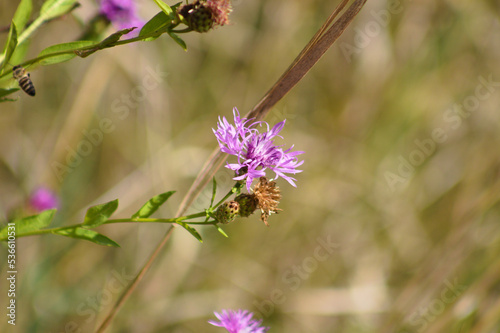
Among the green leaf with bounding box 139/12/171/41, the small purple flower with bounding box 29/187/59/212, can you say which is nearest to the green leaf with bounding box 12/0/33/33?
the green leaf with bounding box 139/12/171/41

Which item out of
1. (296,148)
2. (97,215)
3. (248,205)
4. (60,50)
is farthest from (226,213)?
(296,148)

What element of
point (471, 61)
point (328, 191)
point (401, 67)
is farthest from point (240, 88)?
point (471, 61)

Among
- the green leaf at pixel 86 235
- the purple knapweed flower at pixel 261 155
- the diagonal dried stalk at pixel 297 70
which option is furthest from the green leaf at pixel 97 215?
the purple knapweed flower at pixel 261 155

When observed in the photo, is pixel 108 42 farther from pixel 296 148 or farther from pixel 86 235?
pixel 296 148

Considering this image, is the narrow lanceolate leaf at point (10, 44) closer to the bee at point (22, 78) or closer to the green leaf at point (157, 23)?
the bee at point (22, 78)

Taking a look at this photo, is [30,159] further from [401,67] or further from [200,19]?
[401,67]
